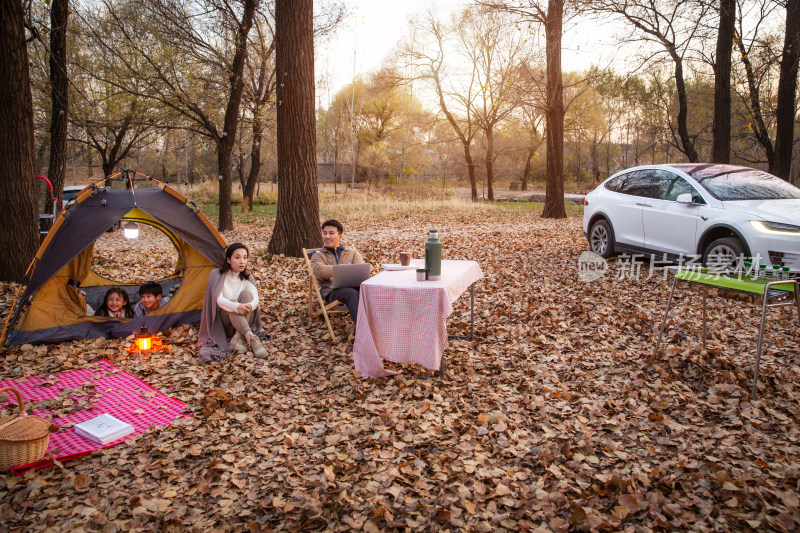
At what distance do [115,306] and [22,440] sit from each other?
3284 mm

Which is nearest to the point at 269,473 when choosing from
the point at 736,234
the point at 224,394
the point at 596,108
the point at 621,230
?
the point at 224,394

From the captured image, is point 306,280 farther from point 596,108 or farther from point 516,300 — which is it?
point 596,108

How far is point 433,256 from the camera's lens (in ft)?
14.9

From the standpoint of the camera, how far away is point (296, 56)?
352 inches

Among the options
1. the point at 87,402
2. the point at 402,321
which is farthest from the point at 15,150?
the point at 402,321

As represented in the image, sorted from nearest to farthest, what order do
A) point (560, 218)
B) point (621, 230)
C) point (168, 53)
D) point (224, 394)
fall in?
point (224, 394) → point (621, 230) → point (168, 53) → point (560, 218)

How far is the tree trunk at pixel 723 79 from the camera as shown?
37.1 ft

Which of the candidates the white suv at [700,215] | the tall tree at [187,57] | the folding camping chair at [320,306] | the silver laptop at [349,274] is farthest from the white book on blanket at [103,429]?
the tall tree at [187,57]

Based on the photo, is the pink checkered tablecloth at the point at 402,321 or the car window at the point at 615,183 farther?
the car window at the point at 615,183

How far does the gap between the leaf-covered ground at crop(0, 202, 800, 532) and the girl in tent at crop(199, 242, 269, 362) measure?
23 centimetres

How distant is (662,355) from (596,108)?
35.7 m

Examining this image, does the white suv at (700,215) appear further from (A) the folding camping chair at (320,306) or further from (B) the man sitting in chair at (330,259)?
(A) the folding camping chair at (320,306)

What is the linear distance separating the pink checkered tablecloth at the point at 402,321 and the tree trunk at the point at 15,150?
5.63 meters

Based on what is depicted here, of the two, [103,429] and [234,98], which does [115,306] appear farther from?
[234,98]
